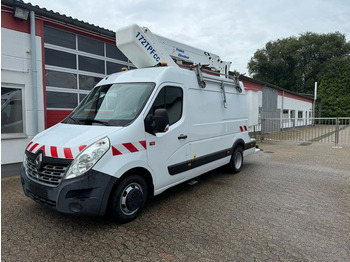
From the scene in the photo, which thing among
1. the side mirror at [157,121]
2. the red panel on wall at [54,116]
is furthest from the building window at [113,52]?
the side mirror at [157,121]

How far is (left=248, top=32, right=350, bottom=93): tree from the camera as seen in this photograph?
129 feet

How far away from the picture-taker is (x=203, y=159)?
193 inches

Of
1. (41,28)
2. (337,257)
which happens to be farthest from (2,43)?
(337,257)

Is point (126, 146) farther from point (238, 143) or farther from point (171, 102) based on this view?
point (238, 143)

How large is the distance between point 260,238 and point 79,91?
6495 mm

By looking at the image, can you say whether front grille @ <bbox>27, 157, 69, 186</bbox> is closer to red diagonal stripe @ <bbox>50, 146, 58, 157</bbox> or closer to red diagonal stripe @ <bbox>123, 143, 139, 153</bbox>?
red diagonal stripe @ <bbox>50, 146, 58, 157</bbox>

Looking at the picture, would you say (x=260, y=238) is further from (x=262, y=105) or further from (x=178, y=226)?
(x=262, y=105)

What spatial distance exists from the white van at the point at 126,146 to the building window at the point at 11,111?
10.1 feet

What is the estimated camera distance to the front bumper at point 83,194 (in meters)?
2.96

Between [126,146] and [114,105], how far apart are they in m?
0.89

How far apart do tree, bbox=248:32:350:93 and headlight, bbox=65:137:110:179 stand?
41350 mm

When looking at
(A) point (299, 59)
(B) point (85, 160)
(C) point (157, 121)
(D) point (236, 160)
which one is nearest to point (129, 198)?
(B) point (85, 160)

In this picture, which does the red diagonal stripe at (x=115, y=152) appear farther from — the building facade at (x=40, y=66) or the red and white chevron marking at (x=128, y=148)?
the building facade at (x=40, y=66)

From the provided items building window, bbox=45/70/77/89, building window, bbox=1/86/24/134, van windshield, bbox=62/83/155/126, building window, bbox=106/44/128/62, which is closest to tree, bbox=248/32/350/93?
building window, bbox=106/44/128/62
